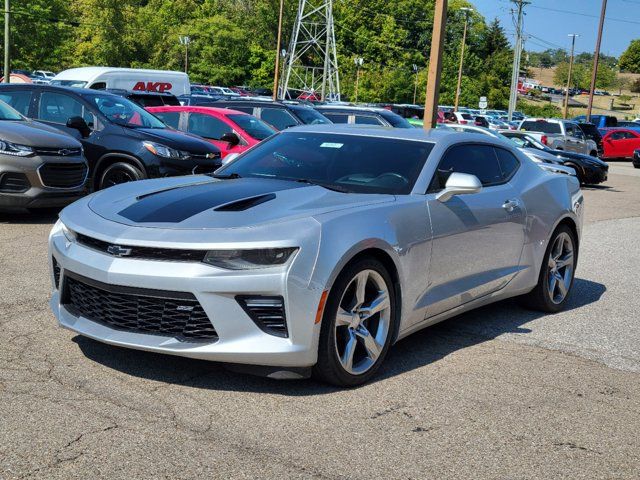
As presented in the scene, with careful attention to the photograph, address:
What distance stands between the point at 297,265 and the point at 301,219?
1.06ft

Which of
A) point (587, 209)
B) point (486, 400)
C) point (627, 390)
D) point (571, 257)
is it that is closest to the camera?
point (486, 400)

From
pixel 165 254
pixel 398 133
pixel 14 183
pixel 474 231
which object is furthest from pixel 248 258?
pixel 14 183

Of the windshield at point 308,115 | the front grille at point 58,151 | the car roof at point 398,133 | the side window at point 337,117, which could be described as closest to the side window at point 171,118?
the windshield at point 308,115

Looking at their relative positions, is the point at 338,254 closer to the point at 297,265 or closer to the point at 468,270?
the point at 297,265

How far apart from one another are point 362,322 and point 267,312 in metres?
0.69

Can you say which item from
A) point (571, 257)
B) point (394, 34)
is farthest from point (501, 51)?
point (571, 257)

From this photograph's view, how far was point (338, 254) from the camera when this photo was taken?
4.27 m

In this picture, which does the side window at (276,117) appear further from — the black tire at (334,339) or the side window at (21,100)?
the black tire at (334,339)

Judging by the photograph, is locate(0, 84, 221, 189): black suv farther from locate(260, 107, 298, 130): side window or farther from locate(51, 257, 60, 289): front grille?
locate(51, 257, 60, 289): front grille

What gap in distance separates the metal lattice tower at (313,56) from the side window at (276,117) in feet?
119

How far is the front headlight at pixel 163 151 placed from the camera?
11.0 metres

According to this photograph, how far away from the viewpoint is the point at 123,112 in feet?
39.0

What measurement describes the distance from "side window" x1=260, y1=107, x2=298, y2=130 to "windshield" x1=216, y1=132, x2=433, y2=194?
413 inches

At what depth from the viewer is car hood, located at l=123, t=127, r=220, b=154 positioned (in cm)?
1118
